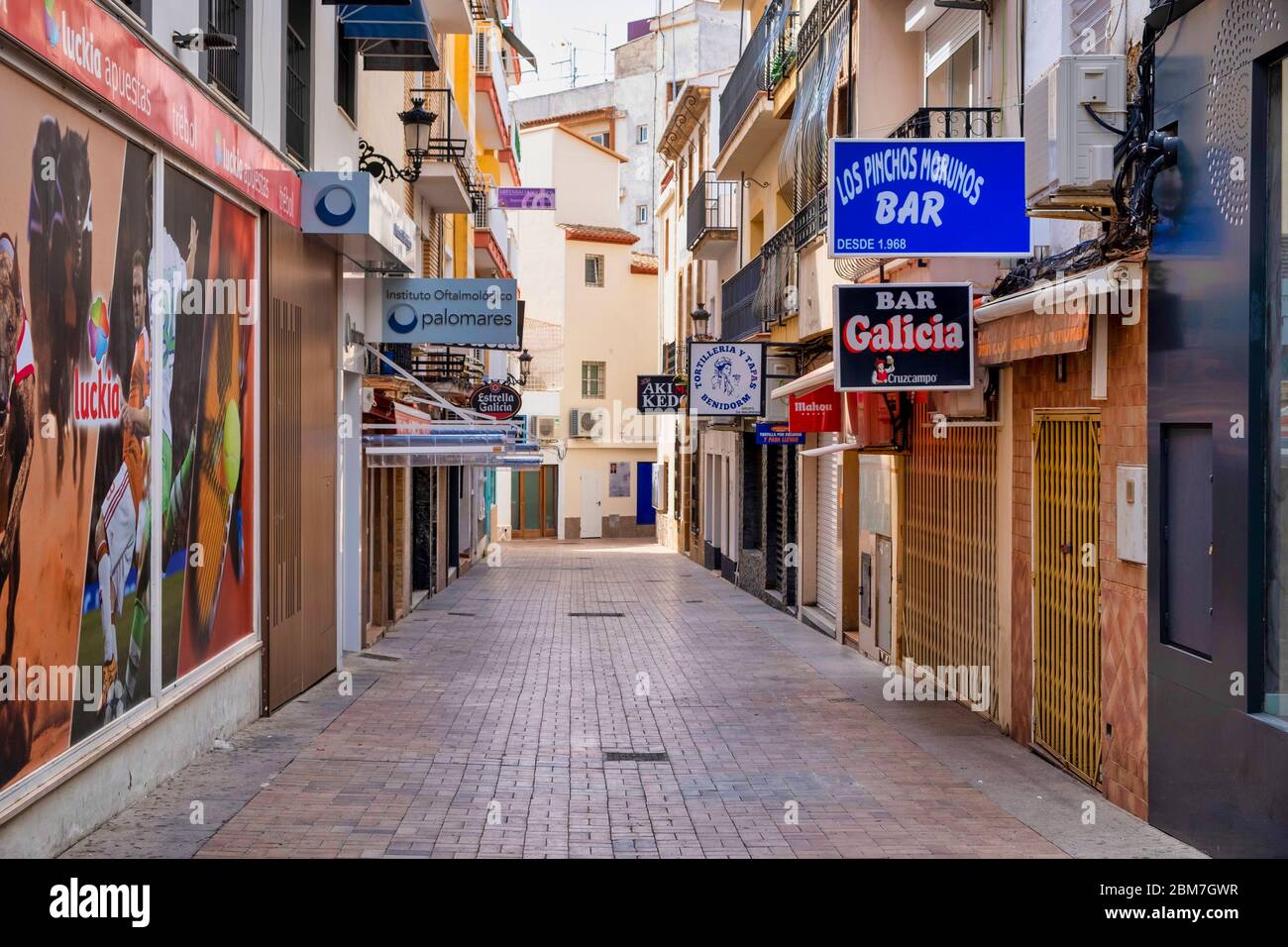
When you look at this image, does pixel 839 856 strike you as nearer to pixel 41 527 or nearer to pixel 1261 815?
pixel 1261 815

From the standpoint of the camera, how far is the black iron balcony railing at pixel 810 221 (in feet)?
56.1

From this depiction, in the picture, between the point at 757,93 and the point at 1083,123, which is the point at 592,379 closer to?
the point at 757,93

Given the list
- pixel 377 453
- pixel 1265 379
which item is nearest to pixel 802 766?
pixel 1265 379

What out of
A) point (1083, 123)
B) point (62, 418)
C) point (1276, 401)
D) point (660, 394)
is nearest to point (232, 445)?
point (62, 418)

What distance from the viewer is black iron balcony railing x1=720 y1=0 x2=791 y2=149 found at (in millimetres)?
22203

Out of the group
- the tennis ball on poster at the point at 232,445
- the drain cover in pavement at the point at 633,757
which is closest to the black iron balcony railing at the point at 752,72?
the tennis ball on poster at the point at 232,445

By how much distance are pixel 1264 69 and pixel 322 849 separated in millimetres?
6291

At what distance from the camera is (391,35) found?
15188 millimetres

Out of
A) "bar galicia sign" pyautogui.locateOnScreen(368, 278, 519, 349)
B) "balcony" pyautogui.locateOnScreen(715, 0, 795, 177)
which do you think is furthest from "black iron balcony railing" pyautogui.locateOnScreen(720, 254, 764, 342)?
"bar galicia sign" pyautogui.locateOnScreen(368, 278, 519, 349)

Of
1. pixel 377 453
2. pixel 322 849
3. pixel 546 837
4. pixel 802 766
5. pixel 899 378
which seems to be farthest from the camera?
→ pixel 377 453

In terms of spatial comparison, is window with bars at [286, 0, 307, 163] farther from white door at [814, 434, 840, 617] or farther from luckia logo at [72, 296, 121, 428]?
white door at [814, 434, 840, 617]

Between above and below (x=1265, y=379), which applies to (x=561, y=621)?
below

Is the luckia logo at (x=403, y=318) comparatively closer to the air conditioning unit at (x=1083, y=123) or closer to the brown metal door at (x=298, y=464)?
the brown metal door at (x=298, y=464)

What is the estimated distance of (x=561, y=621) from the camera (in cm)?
2108
